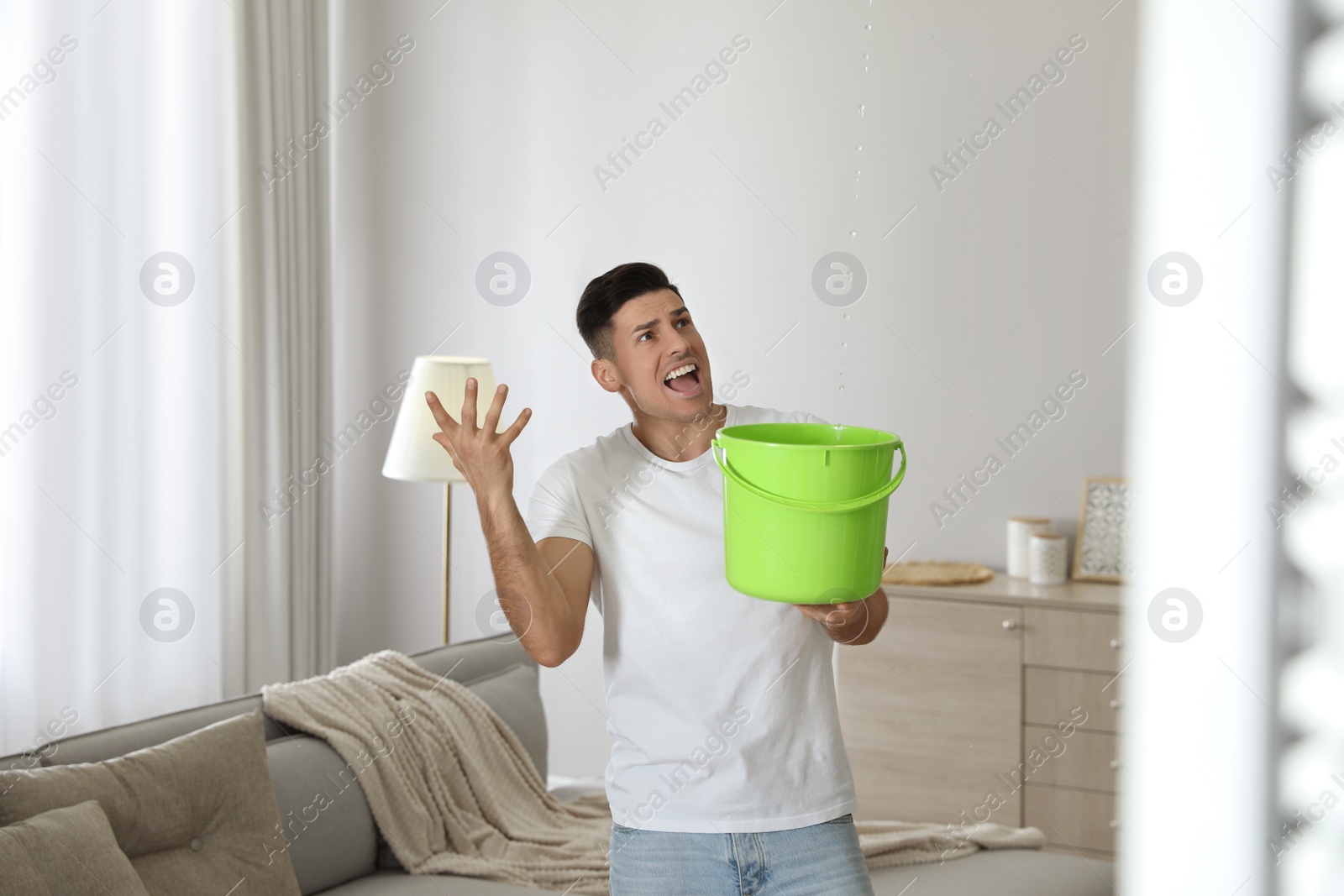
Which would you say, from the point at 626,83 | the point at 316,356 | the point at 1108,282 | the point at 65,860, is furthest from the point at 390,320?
the point at 65,860

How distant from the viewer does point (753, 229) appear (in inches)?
157

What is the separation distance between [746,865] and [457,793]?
51.0 inches

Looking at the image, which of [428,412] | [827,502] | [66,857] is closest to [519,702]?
[428,412]

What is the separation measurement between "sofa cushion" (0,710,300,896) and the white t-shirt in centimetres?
84

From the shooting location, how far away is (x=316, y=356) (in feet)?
14.2

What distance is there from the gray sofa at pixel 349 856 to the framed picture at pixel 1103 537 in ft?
3.48

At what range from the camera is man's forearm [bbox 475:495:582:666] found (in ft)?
4.62

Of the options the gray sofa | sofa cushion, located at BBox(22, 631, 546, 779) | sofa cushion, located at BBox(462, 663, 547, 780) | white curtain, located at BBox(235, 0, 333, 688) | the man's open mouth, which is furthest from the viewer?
white curtain, located at BBox(235, 0, 333, 688)

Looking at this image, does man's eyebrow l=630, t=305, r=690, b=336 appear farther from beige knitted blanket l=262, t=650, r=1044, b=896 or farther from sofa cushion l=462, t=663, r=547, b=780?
sofa cushion l=462, t=663, r=547, b=780

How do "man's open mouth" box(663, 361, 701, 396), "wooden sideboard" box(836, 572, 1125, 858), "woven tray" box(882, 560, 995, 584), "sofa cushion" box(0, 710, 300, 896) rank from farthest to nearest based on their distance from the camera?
1. "woven tray" box(882, 560, 995, 584)
2. "wooden sideboard" box(836, 572, 1125, 858)
3. "sofa cushion" box(0, 710, 300, 896)
4. "man's open mouth" box(663, 361, 701, 396)

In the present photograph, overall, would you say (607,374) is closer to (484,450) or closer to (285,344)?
(484,450)

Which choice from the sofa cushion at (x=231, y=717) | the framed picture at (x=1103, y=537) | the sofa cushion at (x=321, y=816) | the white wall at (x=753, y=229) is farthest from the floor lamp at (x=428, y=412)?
the framed picture at (x=1103, y=537)

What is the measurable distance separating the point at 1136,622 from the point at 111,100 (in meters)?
3.91

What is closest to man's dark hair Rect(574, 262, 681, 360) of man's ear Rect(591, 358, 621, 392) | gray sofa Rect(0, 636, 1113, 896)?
man's ear Rect(591, 358, 621, 392)
